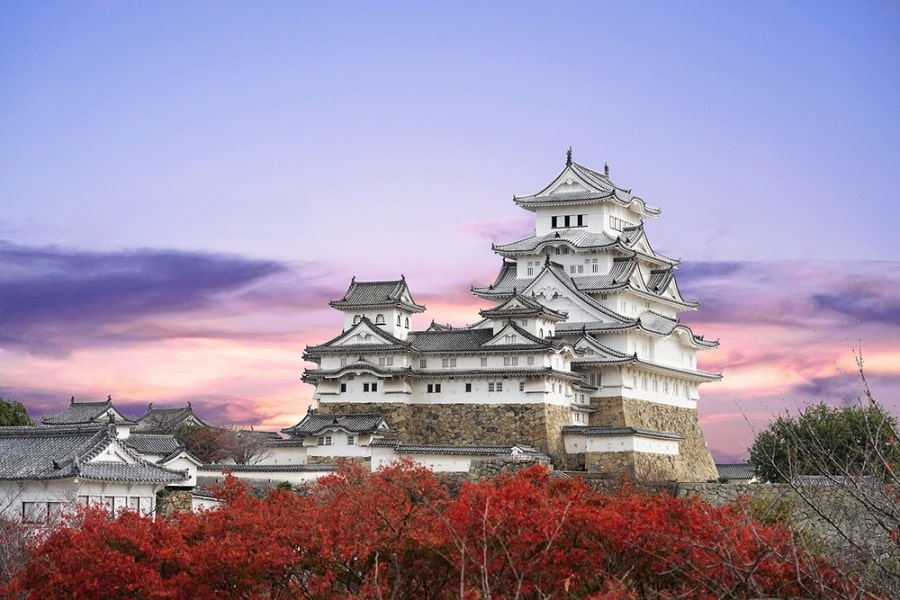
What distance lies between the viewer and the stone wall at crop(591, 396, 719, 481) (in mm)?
61344

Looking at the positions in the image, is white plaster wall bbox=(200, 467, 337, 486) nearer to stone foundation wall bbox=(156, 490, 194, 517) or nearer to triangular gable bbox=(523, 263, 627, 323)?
stone foundation wall bbox=(156, 490, 194, 517)

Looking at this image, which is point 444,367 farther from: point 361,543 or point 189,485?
point 361,543

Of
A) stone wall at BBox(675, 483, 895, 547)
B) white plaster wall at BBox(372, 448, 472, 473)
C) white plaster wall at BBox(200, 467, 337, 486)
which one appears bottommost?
stone wall at BBox(675, 483, 895, 547)

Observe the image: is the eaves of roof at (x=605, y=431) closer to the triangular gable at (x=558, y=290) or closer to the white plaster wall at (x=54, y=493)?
the triangular gable at (x=558, y=290)

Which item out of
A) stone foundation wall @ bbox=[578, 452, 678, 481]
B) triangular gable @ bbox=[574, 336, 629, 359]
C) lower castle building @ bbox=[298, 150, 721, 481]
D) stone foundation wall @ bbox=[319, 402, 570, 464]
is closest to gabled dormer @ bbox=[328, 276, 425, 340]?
lower castle building @ bbox=[298, 150, 721, 481]

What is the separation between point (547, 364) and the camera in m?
58.4

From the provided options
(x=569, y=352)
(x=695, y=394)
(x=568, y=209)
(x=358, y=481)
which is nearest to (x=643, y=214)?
(x=568, y=209)

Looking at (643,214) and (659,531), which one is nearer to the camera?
(659,531)

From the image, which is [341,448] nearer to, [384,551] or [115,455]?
[115,455]

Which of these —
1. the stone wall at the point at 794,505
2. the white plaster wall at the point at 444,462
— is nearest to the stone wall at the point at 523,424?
the white plaster wall at the point at 444,462

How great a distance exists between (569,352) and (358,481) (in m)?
29.4

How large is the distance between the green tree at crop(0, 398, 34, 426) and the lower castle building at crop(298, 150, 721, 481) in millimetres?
16182

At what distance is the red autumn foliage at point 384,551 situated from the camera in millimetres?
23469

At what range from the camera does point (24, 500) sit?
36812mm
